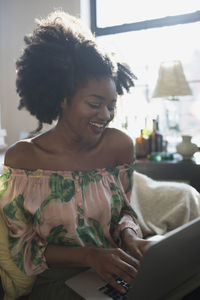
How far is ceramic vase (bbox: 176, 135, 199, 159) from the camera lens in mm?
2213

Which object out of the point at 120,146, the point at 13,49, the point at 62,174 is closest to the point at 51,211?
the point at 62,174

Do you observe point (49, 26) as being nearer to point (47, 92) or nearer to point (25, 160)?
point (47, 92)

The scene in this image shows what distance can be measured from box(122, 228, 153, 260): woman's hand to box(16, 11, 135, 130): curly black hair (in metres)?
0.46

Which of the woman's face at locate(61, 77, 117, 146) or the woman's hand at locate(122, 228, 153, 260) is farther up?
the woman's face at locate(61, 77, 117, 146)

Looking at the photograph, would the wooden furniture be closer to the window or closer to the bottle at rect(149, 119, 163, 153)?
the bottle at rect(149, 119, 163, 153)

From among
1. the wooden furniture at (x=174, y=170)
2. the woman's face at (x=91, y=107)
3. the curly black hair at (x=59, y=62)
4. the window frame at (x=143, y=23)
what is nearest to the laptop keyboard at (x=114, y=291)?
the woman's face at (x=91, y=107)

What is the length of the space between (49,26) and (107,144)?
0.43 meters

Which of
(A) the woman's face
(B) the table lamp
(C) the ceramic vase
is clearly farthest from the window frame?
(A) the woman's face

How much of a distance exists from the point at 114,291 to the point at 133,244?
0.52 feet

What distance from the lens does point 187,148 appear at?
2217 millimetres

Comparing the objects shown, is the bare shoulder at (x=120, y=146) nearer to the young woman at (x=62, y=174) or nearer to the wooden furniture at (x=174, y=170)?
the young woman at (x=62, y=174)

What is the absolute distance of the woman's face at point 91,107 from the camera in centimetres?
91

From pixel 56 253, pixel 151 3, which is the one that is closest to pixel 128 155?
pixel 56 253

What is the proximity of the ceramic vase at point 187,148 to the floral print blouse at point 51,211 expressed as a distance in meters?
1.33
